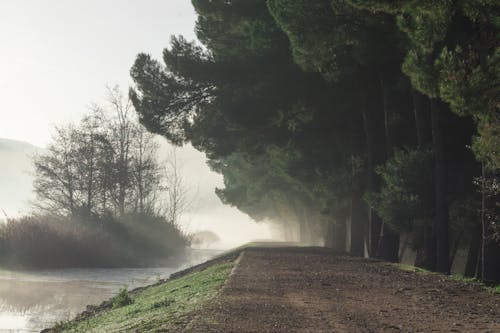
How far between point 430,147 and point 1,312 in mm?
15346

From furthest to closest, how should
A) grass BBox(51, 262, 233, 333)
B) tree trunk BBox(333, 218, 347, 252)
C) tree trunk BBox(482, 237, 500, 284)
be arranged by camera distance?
1. tree trunk BBox(333, 218, 347, 252)
2. tree trunk BBox(482, 237, 500, 284)
3. grass BBox(51, 262, 233, 333)

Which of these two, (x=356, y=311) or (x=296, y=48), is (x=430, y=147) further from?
(x=356, y=311)

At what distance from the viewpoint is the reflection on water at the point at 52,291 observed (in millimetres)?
18036

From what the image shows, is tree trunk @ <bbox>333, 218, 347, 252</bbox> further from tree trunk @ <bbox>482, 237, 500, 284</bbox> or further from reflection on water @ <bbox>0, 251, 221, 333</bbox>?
tree trunk @ <bbox>482, 237, 500, 284</bbox>

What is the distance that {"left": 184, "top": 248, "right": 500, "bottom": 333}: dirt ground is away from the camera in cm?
970

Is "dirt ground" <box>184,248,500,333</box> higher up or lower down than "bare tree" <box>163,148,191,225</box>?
lower down

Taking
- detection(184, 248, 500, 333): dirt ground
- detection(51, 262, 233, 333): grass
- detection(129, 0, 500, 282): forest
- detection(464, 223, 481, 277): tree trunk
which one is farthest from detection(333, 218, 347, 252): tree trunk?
detection(51, 262, 233, 333): grass

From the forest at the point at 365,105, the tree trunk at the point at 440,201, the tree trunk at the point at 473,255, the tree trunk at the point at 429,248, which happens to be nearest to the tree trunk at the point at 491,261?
the forest at the point at 365,105

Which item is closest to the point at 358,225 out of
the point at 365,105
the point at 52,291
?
the point at 365,105

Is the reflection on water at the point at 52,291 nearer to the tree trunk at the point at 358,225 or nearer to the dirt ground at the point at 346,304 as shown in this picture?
the dirt ground at the point at 346,304

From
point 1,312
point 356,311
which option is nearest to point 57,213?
point 1,312

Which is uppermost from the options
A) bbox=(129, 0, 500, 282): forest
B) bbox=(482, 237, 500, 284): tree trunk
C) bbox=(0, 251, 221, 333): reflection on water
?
bbox=(129, 0, 500, 282): forest

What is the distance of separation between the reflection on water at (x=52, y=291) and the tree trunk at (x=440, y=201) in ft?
37.1

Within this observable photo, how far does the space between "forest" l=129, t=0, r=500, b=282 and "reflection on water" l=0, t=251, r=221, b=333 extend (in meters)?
7.75
